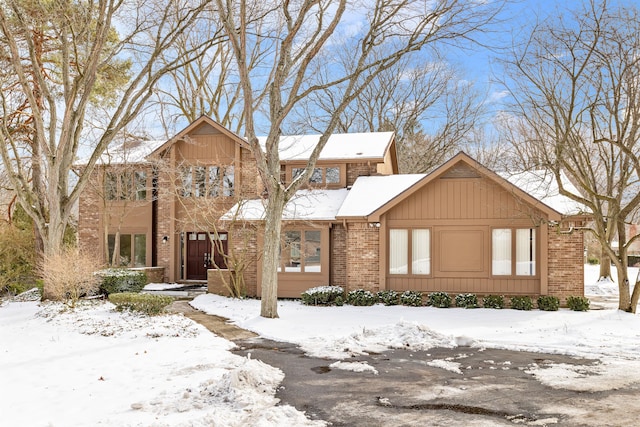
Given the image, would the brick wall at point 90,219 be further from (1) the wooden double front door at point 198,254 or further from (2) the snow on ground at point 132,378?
(2) the snow on ground at point 132,378

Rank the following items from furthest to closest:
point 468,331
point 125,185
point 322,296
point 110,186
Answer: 1. point 110,186
2. point 125,185
3. point 322,296
4. point 468,331

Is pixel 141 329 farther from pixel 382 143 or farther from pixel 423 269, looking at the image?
pixel 382 143

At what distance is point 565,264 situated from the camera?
54.2 feet

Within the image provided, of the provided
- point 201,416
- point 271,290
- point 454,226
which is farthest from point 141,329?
point 454,226

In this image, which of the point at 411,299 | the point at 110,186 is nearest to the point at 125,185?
the point at 110,186

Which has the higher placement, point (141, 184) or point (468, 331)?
point (141, 184)

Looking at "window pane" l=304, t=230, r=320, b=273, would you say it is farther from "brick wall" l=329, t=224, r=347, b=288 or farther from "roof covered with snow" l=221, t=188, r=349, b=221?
"roof covered with snow" l=221, t=188, r=349, b=221

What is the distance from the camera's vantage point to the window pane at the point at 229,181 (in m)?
22.2

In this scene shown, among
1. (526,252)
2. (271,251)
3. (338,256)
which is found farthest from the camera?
(338,256)

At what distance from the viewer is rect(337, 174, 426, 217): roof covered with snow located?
18.0 m

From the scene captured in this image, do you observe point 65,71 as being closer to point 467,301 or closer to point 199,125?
point 199,125

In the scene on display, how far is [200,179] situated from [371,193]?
7.60 metres

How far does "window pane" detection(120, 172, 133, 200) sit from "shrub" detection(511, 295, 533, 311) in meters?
16.3

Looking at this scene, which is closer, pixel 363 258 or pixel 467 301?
pixel 467 301
